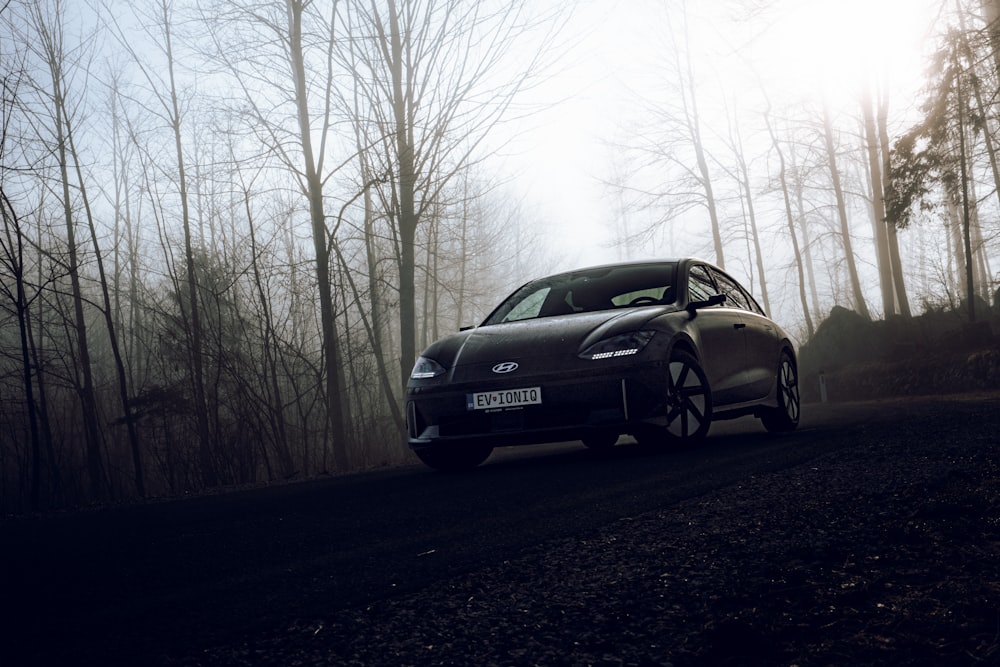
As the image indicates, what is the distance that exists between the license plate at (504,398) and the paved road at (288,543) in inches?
19.8

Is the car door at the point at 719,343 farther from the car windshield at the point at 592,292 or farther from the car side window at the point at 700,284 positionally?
the car windshield at the point at 592,292

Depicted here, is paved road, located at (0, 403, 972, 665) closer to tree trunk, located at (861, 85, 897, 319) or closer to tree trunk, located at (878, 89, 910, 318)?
tree trunk, located at (878, 89, 910, 318)

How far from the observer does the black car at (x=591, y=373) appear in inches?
260

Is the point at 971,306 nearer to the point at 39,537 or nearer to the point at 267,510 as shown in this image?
the point at 267,510

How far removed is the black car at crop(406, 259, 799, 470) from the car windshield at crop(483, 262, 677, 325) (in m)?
0.01

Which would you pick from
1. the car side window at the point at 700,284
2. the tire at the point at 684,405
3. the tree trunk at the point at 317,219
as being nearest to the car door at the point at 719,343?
the car side window at the point at 700,284

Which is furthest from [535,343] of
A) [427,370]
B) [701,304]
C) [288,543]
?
[288,543]

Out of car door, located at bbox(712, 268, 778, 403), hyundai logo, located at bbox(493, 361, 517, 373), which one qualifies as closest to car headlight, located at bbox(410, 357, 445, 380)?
hyundai logo, located at bbox(493, 361, 517, 373)

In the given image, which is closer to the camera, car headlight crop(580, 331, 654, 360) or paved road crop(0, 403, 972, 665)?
paved road crop(0, 403, 972, 665)

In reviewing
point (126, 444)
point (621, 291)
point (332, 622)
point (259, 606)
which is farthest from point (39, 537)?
point (126, 444)

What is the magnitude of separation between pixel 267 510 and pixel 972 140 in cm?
1951

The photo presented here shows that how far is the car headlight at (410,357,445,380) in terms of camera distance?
6961 millimetres

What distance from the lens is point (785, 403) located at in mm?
8953

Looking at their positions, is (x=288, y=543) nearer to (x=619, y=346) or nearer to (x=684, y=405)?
(x=619, y=346)
